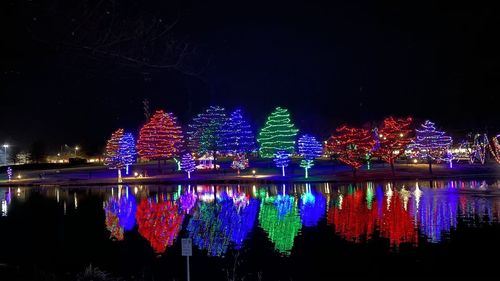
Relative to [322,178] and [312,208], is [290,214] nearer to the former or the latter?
[312,208]

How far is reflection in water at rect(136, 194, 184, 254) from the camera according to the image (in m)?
19.1

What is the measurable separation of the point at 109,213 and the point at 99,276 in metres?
17.2

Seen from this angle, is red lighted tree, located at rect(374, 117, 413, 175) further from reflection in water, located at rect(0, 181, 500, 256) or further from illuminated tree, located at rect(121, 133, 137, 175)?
illuminated tree, located at rect(121, 133, 137, 175)

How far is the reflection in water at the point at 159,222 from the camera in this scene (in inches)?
752

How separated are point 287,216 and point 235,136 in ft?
129

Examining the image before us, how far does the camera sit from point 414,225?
1991 cm

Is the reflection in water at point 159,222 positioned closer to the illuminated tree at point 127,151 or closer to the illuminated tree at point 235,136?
the illuminated tree at point 127,151

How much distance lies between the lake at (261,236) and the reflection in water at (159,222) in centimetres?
5

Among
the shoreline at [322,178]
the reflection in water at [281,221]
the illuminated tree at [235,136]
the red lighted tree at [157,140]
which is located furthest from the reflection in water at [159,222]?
the red lighted tree at [157,140]

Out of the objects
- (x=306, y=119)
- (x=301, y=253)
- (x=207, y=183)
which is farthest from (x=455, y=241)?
(x=306, y=119)

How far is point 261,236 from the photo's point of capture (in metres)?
19.2

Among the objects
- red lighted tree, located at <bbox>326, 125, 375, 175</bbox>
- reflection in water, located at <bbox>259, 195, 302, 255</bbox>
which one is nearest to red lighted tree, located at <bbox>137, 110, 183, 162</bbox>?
red lighted tree, located at <bbox>326, 125, 375, 175</bbox>

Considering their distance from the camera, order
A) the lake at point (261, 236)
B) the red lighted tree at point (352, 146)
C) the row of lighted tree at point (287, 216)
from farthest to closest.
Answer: the red lighted tree at point (352, 146)
the row of lighted tree at point (287, 216)
the lake at point (261, 236)

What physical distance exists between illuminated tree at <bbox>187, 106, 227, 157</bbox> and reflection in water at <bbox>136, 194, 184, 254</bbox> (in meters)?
30.3
